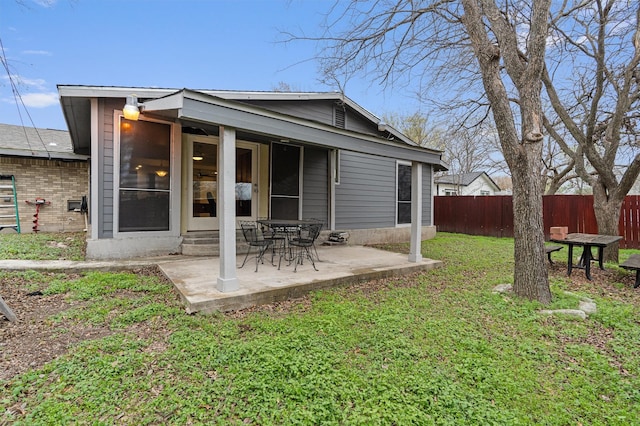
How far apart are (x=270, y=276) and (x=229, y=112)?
Answer: 2.25 m

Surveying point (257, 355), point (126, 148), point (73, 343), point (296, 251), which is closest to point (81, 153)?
point (126, 148)

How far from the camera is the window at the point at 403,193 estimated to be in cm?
964

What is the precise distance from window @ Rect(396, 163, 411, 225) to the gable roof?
9.68 ft

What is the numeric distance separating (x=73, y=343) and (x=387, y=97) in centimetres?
617

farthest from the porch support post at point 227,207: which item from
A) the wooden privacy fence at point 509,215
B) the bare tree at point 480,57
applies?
the wooden privacy fence at point 509,215

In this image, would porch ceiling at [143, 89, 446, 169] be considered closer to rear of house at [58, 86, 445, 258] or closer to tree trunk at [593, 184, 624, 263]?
rear of house at [58, 86, 445, 258]

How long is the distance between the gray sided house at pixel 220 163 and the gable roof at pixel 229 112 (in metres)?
0.01

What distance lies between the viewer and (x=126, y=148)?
528cm

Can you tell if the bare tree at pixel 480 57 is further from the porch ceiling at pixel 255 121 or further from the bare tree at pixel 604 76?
the porch ceiling at pixel 255 121

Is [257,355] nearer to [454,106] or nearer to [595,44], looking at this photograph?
[454,106]

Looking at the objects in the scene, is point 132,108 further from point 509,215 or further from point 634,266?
point 509,215

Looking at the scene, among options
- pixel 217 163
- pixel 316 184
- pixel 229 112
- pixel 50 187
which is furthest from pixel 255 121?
pixel 50 187

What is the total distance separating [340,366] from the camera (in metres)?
2.40

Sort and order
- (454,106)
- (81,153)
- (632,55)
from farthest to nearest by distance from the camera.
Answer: (81,153) < (454,106) < (632,55)
